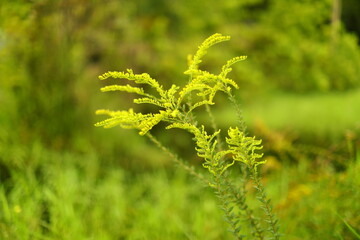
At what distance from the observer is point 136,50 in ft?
14.2

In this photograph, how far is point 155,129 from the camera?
15.5 ft

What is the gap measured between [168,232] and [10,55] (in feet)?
7.36

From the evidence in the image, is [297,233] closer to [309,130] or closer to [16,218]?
[16,218]

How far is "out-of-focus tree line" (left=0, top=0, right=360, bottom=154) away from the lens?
326 cm

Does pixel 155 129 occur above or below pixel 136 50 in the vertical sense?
below

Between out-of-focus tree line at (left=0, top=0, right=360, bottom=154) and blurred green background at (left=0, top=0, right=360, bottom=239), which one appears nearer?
blurred green background at (left=0, top=0, right=360, bottom=239)

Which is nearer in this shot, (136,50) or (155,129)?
(136,50)

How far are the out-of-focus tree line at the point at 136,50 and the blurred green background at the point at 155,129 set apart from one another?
0.01 m

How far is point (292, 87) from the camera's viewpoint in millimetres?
5008

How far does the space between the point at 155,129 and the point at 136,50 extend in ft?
3.42

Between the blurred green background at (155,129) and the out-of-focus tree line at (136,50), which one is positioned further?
the out-of-focus tree line at (136,50)

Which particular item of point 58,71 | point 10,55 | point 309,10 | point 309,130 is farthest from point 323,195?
point 309,10

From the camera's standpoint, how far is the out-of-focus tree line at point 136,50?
10.7ft

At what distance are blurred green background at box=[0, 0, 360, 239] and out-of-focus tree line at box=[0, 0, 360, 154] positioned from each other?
0.5 inches
